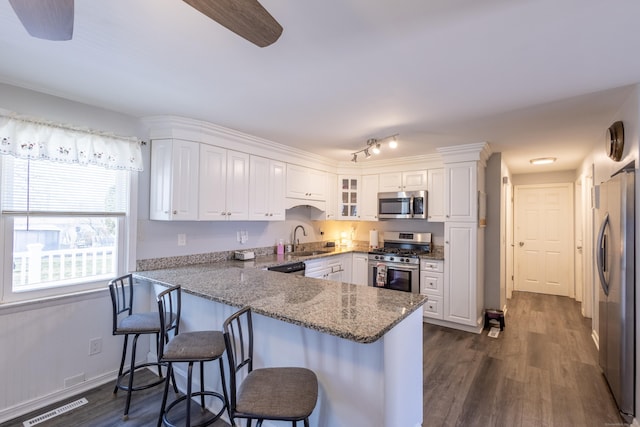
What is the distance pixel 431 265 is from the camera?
4070 millimetres

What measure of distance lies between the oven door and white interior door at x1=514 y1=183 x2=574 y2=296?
3268mm

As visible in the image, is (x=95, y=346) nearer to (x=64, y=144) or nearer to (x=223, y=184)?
(x=64, y=144)

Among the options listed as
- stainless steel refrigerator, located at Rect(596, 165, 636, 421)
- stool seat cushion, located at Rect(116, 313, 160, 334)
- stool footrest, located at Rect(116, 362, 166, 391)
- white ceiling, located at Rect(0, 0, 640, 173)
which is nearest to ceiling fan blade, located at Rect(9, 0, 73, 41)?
white ceiling, located at Rect(0, 0, 640, 173)

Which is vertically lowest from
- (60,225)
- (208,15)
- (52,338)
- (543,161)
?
(52,338)

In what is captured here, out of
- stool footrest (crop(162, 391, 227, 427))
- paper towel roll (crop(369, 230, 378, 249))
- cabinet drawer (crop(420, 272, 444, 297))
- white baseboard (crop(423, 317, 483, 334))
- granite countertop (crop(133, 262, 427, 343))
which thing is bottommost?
white baseboard (crop(423, 317, 483, 334))

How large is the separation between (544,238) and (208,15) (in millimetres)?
6792

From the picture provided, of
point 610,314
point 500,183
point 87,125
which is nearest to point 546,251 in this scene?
point 500,183

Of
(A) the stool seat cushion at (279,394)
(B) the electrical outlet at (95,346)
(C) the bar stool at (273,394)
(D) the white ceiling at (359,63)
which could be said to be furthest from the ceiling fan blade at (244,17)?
(B) the electrical outlet at (95,346)

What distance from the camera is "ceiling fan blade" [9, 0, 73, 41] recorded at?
992 mm

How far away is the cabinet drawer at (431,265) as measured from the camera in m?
4.00

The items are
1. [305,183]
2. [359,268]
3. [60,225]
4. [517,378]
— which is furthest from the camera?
[359,268]

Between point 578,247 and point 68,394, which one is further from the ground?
point 578,247

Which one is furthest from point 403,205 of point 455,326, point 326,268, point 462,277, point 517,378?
point 517,378

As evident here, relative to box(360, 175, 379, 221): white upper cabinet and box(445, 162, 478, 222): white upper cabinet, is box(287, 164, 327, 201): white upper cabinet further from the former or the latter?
box(445, 162, 478, 222): white upper cabinet
